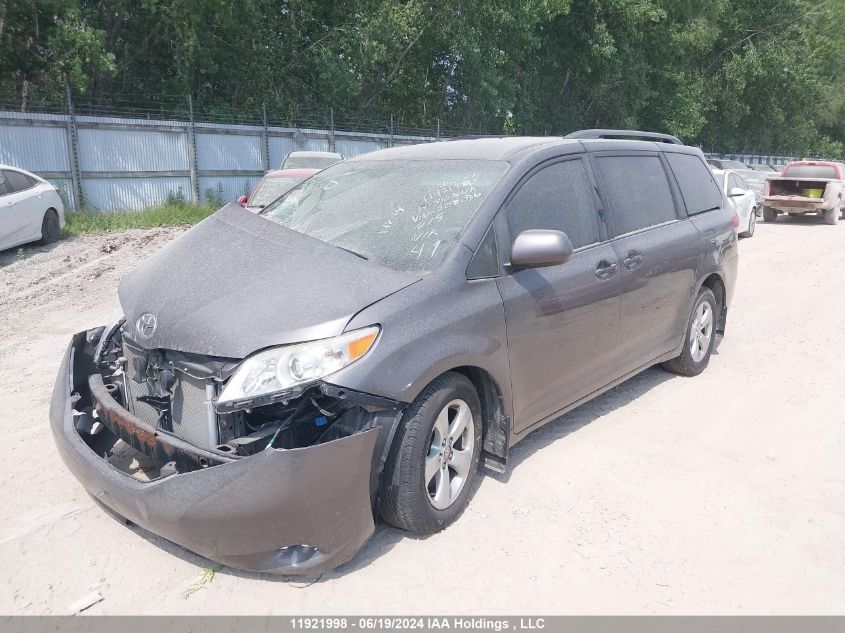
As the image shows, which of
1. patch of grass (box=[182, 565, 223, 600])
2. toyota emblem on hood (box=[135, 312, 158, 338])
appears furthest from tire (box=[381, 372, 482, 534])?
toyota emblem on hood (box=[135, 312, 158, 338])

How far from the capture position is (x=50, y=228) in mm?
12305

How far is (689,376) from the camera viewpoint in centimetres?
582

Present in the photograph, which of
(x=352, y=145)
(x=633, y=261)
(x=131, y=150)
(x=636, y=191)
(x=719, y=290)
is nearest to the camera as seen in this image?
(x=633, y=261)

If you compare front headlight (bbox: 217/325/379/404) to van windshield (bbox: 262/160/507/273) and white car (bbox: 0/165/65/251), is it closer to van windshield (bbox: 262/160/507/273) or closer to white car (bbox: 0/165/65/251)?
van windshield (bbox: 262/160/507/273)

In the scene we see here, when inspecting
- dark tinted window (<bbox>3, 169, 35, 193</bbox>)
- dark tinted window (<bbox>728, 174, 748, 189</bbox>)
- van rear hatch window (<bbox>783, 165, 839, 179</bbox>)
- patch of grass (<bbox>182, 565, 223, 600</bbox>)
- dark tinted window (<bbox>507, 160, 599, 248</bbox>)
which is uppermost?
dark tinted window (<bbox>507, 160, 599, 248</bbox>)

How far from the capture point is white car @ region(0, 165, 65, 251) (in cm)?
1112

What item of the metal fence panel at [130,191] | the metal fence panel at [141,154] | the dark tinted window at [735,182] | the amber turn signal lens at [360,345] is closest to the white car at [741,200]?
the dark tinted window at [735,182]

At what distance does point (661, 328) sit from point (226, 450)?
11.0ft

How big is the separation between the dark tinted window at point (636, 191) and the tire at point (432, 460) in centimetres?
186

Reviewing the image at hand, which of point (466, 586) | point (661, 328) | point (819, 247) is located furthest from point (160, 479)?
point (819, 247)

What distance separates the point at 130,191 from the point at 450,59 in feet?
49.6

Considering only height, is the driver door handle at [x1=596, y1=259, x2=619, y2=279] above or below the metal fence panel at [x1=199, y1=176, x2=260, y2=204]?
above

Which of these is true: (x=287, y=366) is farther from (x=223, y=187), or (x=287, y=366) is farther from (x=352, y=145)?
(x=352, y=145)

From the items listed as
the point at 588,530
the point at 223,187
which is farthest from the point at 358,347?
the point at 223,187
